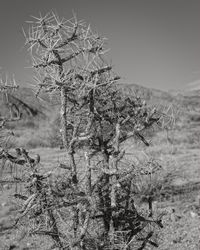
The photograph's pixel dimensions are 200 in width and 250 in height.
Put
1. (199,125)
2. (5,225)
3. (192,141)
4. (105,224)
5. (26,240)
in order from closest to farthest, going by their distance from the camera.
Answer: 1. (105,224)
2. (26,240)
3. (5,225)
4. (192,141)
5. (199,125)

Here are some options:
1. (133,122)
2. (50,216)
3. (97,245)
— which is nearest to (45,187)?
(50,216)

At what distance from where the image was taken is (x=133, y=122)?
12.2 ft

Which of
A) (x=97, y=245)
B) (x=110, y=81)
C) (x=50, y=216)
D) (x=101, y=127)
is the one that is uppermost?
(x=110, y=81)

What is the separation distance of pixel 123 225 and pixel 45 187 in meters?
0.78

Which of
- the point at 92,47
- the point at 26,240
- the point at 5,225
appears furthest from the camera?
the point at 5,225

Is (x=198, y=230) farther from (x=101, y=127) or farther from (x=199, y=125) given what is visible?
(x=199, y=125)

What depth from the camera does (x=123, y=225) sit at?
3.66 metres

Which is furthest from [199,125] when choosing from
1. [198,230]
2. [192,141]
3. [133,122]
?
[133,122]

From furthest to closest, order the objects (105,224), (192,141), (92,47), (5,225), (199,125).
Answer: (199,125) < (192,141) < (5,225) < (105,224) < (92,47)

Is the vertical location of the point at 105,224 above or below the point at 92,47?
below

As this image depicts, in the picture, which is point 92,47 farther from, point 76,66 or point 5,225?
point 5,225

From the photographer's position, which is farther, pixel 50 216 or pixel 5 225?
pixel 5 225

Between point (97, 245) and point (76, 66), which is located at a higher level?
point (76, 66)

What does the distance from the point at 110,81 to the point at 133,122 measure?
1.90ft
